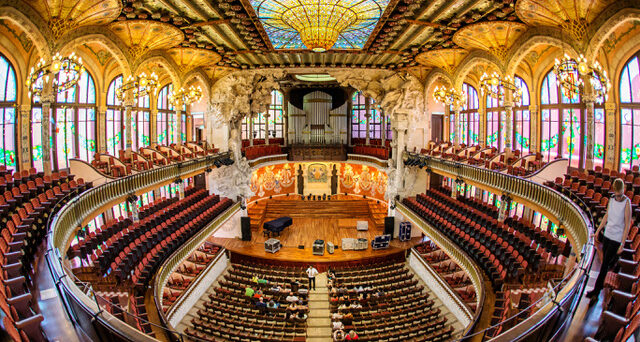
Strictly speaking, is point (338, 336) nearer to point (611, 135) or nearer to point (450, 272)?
point (450, 272)

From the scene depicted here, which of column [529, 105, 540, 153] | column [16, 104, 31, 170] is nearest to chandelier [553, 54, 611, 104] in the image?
column [529, 105, 540, 153]

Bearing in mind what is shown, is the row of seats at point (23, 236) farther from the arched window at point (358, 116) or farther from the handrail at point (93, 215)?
the arched window at point (358, 116)

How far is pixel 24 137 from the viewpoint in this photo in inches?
575

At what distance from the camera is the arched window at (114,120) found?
2062 centimetres

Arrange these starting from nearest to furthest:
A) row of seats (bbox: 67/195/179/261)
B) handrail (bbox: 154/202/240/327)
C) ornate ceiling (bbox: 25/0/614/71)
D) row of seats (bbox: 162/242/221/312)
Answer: ornate ceiling (bbox: 25/0/614/71) < row of seats (bbox: 67/195/179/261) < handrail (bbox: 154/202/240/327) < row of seats (bbox: 162/242/221/312)

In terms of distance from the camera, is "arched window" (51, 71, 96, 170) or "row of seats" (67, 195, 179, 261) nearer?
"row of seats" (67, 195, 179, 261)

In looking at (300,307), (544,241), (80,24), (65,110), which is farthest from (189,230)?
(544,241)

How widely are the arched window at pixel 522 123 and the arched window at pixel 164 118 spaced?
2149 centimetres

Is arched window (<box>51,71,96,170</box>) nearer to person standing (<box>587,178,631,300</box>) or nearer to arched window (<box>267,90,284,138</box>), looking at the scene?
arched window (<box>267,90,284,138</box>)

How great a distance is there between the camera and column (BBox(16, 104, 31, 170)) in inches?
569

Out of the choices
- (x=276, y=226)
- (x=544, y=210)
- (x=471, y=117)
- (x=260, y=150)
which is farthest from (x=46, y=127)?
(x=471, y=117)

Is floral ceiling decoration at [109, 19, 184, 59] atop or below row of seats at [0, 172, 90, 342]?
atop

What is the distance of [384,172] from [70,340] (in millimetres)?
24909

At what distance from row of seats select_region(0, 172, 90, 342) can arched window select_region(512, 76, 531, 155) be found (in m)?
20.3
